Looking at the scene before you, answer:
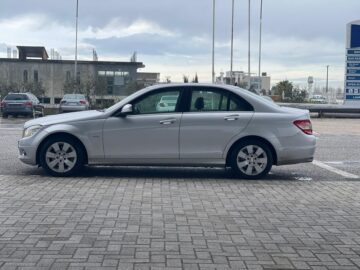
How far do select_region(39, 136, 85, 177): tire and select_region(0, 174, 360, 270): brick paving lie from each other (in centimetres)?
30

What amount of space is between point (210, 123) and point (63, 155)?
2489 mm

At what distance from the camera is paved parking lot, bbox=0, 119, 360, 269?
5039 millimetres

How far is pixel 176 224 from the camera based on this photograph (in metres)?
6.24

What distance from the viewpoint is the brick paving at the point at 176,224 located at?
5.02 meters

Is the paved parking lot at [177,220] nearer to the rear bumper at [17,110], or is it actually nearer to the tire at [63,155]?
the tire at [63,155]

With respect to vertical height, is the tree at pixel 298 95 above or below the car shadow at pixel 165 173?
above

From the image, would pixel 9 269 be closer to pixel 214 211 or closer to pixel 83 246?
pixel 83 246

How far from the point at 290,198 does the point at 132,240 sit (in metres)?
3.04

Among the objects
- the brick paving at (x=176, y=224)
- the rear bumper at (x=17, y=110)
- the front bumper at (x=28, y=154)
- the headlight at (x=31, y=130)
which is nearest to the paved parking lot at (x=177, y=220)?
the brick paving at (x=176, y=224)

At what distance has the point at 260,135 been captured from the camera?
9.28m

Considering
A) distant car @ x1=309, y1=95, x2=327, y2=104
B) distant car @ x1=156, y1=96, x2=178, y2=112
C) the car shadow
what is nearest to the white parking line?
the car shadow

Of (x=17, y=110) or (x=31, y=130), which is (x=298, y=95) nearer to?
(x=17, y=110)

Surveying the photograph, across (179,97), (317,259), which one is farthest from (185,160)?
(317,259)

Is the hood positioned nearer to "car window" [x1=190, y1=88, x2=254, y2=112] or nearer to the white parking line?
"car window" [x1=190, y1=88, x2=254, y2=112]
